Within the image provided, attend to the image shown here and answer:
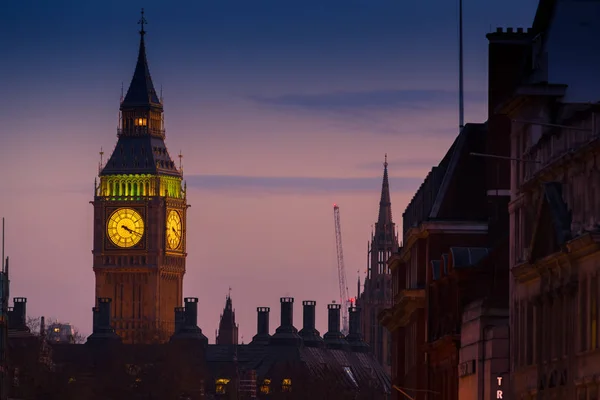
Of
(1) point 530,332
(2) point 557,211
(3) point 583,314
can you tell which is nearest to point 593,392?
(3) point 583,314

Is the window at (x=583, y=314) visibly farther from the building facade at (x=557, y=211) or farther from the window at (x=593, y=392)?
the window at (x=593, y=392)

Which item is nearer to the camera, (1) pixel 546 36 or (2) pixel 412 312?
(1) pixel 546 36

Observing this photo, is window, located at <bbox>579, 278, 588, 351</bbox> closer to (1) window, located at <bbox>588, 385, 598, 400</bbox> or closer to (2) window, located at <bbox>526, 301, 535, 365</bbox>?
(1) window, located at <bbox>588, 385, 598, 400</bbox>

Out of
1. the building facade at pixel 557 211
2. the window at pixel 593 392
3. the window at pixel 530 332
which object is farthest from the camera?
the window at pixel 530 332

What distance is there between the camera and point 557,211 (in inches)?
2744

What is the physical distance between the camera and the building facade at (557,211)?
6669 cm

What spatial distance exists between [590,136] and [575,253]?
246cm

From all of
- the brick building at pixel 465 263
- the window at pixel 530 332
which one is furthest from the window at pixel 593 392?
the brick building at pixel 465 263

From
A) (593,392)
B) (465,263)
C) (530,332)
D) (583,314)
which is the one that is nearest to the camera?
(593,392)

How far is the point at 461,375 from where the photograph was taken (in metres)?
91.4

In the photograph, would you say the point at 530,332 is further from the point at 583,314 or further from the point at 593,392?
the point at 593,392

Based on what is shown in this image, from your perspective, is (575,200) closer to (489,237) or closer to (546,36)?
(546,36)

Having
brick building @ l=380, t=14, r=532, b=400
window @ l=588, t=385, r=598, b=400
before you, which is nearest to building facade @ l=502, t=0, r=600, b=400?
window @ l=588, t=385, r=598, b=400

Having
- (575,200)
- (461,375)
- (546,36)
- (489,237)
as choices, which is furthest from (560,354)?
(489,237)
